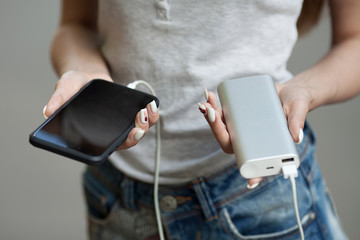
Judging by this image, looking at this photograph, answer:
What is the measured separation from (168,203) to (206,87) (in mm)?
141

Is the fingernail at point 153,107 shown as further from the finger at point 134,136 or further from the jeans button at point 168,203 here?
the jeans button at point 168,203

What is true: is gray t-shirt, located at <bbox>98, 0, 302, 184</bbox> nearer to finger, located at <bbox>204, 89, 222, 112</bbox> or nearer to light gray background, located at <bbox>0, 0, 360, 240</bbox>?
finger, located at <bbox>204, 89, 222, 112</bbox>

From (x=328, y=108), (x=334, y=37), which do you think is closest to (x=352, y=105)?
(x=328, y=108)

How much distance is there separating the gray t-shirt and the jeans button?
0.06 ft

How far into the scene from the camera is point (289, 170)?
0.44 metres

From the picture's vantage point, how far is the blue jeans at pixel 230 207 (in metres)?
0.54

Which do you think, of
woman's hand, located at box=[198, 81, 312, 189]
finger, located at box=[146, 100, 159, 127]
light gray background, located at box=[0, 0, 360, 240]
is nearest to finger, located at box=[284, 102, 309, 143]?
woman's hand, located at box=[198, 81, 312, 189]

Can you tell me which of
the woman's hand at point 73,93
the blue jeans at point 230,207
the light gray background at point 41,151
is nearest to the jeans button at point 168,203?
the blue jeans at point 230,207

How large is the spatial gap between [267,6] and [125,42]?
166 mm

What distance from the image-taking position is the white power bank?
44cm

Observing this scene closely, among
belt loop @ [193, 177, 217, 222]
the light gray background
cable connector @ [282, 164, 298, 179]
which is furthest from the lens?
the light gray background

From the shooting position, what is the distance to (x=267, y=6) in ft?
1.69

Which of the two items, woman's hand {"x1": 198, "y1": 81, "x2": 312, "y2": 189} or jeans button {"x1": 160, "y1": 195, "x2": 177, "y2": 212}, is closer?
woman's hand {"x1": 198, "y1": 81, "x2": 312, "y2": 189}

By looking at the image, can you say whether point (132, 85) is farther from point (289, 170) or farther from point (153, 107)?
point (289, 170)
